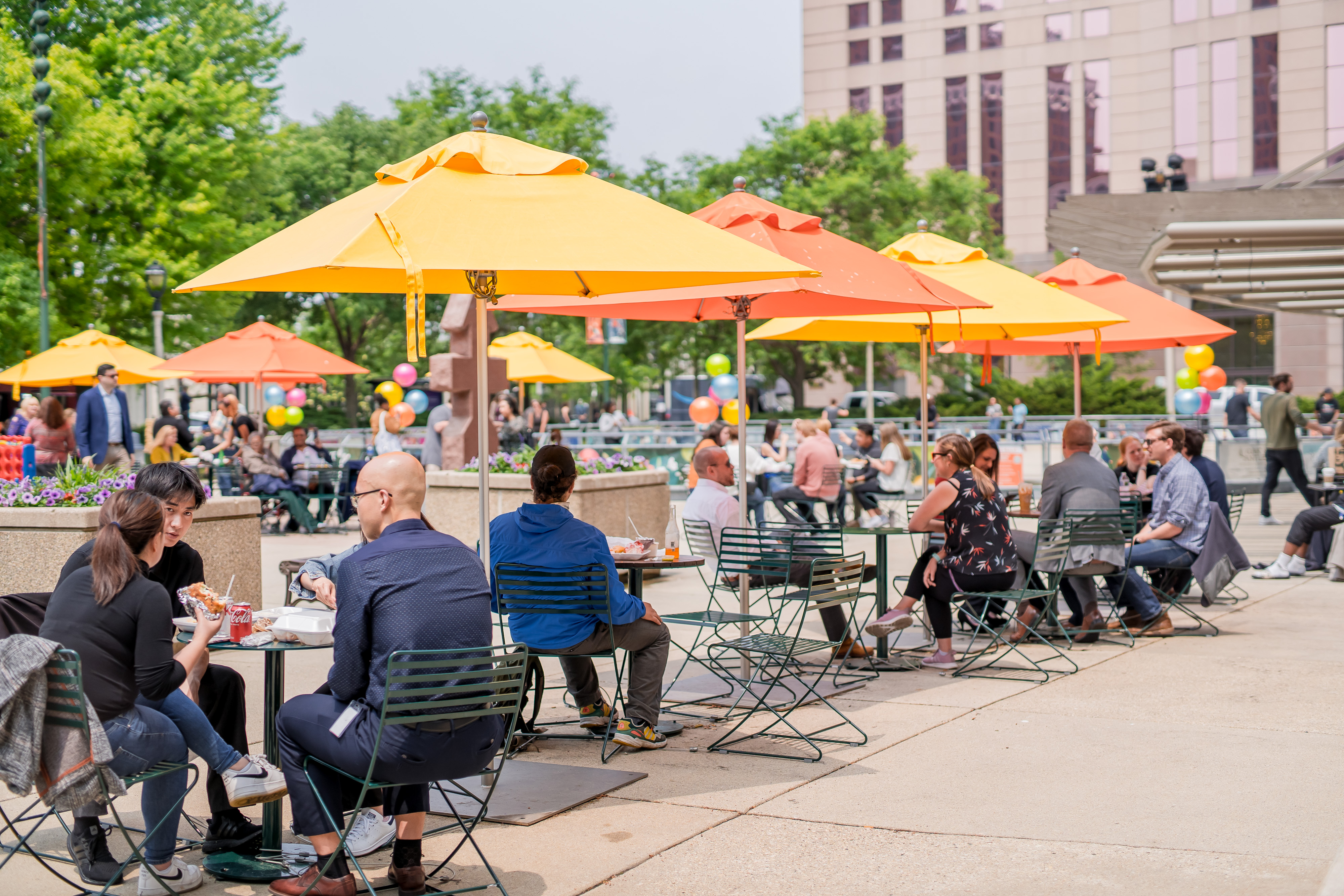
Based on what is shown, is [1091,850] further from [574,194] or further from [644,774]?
[574,194]

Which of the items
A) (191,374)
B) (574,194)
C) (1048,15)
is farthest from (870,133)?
(574,194)

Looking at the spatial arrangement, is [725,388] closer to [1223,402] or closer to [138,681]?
[1223,402]

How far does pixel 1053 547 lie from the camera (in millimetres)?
9211

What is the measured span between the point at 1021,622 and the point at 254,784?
6.23 m

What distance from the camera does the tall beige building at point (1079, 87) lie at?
54.2m

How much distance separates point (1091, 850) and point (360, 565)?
280 cm

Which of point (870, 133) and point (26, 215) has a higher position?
point (870, 133)

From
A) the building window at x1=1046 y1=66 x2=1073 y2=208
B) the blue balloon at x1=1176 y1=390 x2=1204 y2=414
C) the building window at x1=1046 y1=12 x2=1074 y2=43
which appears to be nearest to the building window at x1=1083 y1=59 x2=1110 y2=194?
the building window at x1=1046 y1=66 x2=1073 y2=208

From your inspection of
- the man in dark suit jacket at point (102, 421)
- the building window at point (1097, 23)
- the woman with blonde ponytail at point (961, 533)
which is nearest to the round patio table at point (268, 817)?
the woman with blonde ponytail at point (961, 533)

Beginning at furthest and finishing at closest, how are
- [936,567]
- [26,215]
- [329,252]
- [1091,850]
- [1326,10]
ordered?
1. [1326,10]
2. [26,215]
3. [936,567]
4. [329,252]
5. [1091,850]

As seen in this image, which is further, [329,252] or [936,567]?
[936,567]

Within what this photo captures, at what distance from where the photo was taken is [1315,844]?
491 centimetres

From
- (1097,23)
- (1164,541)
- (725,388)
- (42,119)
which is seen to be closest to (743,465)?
(1164,541)

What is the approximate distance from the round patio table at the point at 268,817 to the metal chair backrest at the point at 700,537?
379 cm
